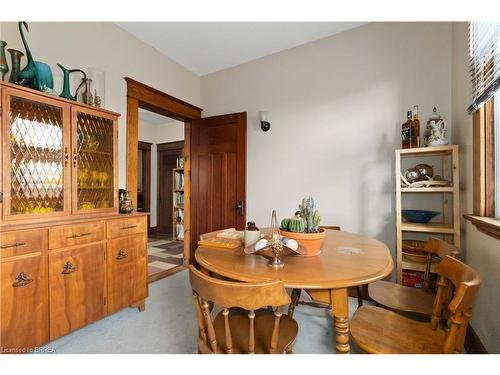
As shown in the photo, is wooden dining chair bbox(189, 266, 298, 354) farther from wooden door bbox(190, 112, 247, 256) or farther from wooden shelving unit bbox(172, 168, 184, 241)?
wooden shelving unit bbox(172, 168, 184, 241)

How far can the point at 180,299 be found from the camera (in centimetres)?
239

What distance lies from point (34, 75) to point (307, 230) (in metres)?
2.20

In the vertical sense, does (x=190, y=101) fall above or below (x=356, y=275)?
above

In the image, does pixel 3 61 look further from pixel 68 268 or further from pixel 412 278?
pixel 412 278

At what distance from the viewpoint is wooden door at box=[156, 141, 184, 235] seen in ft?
18.2

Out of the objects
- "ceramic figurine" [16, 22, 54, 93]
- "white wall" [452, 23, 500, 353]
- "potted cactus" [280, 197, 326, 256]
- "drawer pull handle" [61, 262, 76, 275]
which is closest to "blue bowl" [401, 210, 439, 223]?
"white wall" [452, 23, 500, 353]

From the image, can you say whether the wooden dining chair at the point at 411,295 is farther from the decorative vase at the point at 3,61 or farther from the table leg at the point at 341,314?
the decorative vase at the point at 3,61

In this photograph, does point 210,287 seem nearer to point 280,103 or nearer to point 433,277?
point 433,277

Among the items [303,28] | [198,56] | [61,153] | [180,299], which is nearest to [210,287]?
[61,153]

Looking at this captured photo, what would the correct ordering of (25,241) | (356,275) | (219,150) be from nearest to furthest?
(356,275) < (25,241) < (219,150)

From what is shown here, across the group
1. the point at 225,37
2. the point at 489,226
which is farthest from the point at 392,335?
the point at 225,37

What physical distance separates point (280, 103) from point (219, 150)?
1031mm

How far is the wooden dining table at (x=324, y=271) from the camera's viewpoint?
94cm

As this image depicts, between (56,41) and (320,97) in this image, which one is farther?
(320,97)
